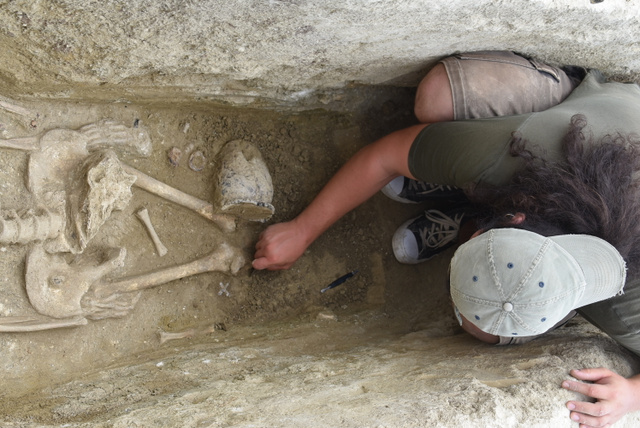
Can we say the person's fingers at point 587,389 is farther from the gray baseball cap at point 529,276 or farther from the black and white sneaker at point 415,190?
the black and white sneaker at point 415,190

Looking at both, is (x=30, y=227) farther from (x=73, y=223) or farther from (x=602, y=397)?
(x=602, y=397)

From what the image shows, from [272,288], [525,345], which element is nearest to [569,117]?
[525,345]

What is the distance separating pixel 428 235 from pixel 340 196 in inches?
21.5

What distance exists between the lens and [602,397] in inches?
63.5

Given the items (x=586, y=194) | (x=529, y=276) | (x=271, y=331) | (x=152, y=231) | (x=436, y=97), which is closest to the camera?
(x=529, y=276)

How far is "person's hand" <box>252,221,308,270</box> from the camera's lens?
7.33ft

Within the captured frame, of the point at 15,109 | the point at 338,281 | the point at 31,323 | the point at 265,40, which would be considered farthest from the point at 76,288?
the point at 338,281

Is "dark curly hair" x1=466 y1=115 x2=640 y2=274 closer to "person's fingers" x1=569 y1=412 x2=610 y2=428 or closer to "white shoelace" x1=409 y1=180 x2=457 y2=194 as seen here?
"person's fingers" x1=569 y1=412 x2=610 y2=428

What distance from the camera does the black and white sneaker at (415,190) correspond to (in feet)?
7.85

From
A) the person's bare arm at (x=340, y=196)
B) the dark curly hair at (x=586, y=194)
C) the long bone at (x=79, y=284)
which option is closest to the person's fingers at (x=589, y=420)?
the dark curly hair at (x=586, y=194)

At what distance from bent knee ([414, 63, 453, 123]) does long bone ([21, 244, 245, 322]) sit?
3.57 ft

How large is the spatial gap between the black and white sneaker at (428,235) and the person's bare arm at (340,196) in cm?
40

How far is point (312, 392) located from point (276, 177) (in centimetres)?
108

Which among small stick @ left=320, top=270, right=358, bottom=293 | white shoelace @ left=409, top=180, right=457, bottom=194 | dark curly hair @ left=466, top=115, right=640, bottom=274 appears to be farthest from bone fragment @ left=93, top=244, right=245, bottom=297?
dark curly hair @ left=466, top=115, right=640, bottom=274
